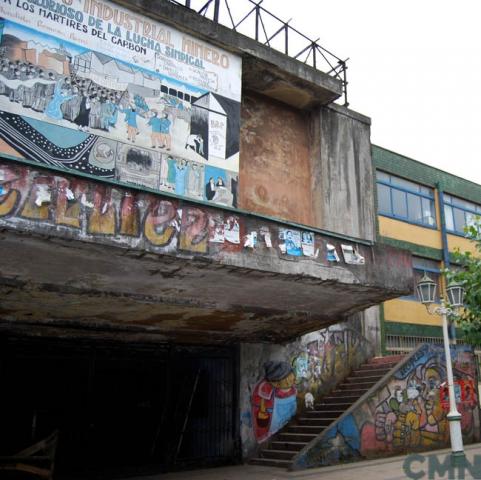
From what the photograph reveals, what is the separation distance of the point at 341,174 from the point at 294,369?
19.6 ft

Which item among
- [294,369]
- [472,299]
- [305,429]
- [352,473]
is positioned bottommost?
[352,473]

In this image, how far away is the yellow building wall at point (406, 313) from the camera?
19.7 metres

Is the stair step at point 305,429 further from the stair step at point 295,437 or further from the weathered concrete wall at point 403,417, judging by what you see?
the weathered concrete wall at point 403,417

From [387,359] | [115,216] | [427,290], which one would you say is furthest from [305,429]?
[115,216]

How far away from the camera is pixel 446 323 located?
11.2 meters

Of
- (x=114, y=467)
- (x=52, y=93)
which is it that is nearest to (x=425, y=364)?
(x=114, y=467)

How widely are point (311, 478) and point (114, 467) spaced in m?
4.25

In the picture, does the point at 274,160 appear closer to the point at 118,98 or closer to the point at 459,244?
the point at 118,98

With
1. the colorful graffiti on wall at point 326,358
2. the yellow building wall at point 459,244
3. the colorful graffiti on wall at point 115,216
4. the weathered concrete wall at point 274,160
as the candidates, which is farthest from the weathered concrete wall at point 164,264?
the yellow building wall at point 459,244

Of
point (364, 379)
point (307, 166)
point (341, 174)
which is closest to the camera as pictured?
point (364, 379)

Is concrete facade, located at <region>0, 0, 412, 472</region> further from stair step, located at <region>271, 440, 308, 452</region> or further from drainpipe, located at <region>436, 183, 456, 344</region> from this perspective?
drainpipe, located at <region>436, 183, 456, 344</region>

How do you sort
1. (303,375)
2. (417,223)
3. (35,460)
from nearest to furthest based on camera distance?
(35,460) → (303,375) → (417,223)

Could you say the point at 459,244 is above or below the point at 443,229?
below

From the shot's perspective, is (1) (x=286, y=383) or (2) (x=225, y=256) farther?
(1) (x=286, y=383)
